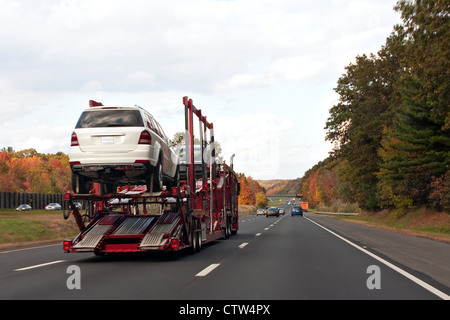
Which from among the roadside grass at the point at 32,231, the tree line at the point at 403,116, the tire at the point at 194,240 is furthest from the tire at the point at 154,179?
the tree line at the point at 403,116

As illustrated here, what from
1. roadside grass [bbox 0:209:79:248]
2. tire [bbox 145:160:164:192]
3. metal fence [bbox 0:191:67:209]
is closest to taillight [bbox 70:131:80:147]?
tire [bbox 145:160:164:192]

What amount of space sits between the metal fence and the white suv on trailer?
59.5 metres

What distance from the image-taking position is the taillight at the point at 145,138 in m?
10.9

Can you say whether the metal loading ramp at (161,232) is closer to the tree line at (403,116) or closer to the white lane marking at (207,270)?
the white lane marking at (207,270)

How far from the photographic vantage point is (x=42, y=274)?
9.53 m

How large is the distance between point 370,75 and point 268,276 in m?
42.2

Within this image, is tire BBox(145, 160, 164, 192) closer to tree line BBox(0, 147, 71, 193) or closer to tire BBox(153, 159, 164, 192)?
tire BBox(153, 159, 164, 192)

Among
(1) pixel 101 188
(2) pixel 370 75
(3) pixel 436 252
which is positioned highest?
(2) pixel 370 75

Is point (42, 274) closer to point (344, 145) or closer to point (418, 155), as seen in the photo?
point (418, 155)

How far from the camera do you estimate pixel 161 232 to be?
1156cm

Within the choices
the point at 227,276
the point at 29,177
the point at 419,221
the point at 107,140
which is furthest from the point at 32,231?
the point at 29,177

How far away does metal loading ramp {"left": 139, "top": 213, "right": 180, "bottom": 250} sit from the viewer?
11055 mm
